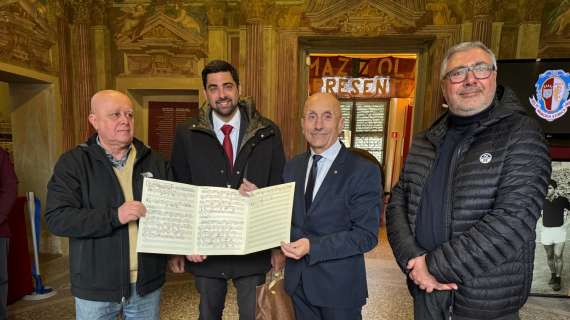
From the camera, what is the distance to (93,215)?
1451 millimetres

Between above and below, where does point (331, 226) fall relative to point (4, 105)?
below

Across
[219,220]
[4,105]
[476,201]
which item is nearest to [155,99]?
[4,105]

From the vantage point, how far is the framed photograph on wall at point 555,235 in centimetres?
346

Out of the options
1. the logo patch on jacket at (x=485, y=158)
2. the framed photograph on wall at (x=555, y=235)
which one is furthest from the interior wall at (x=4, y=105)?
the framed photograph on wall at (x=555, y=235)

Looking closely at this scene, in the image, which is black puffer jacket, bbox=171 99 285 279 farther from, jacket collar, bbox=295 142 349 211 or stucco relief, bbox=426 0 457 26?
stucco relief, bbox=426 0 457 26

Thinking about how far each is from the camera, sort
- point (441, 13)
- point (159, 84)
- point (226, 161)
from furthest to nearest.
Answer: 1. point (159, 84)
2. point (441, 13)
3. point (226, 161)

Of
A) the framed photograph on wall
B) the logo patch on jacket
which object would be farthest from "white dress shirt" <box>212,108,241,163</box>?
the framed photograph on wall

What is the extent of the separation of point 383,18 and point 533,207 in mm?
3847

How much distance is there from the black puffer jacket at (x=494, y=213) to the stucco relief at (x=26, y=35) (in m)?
4.76

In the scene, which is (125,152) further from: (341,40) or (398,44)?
(398,44)

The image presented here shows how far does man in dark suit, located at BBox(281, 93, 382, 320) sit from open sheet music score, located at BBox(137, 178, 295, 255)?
11 cm

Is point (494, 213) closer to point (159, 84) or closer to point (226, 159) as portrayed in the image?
point (226, 159)

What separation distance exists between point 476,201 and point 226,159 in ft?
4.26

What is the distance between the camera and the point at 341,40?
4617 millimetres
